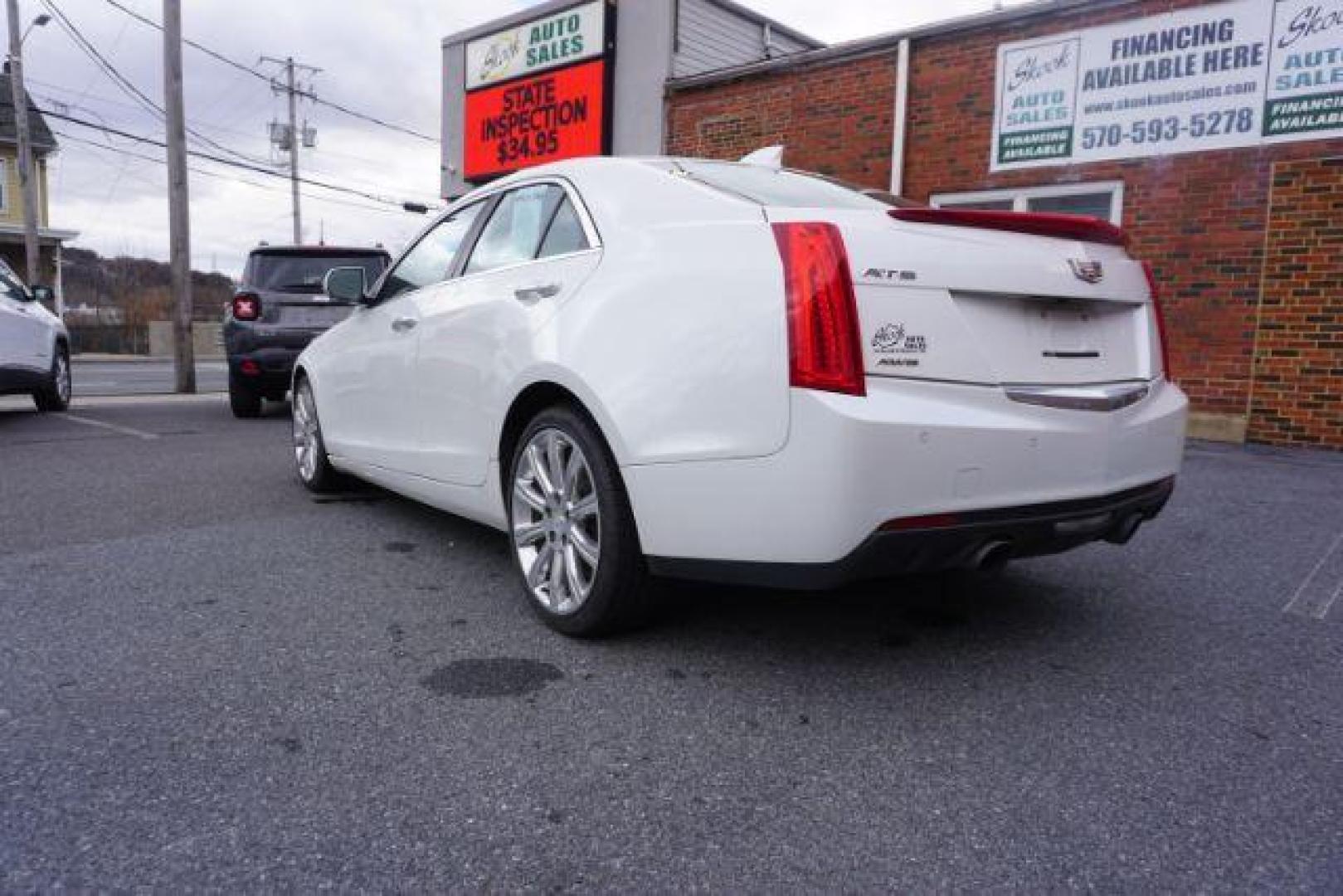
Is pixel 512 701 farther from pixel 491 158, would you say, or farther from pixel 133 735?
pixel 491 158

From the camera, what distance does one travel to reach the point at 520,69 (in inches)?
617

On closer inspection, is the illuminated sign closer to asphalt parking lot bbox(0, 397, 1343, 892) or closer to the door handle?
the door handle

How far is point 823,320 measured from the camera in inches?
90.7

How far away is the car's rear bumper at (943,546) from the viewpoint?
2.33 m

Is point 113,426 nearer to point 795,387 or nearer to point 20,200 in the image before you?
point 795,387

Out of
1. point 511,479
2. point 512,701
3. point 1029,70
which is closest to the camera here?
point 512,701

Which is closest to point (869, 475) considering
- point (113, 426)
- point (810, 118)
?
point (113, 426)

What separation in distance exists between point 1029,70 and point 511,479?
8.33 m

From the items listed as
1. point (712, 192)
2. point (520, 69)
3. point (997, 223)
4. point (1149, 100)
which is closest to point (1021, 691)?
point (997, 223)

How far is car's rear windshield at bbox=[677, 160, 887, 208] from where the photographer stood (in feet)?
9.34

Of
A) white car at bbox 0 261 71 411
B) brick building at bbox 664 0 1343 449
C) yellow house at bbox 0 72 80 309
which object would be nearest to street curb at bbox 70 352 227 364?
yellow house at bbox 0 72 80 309

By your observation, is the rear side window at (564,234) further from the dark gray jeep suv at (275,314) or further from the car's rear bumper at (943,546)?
the dark gray jeep suv at (275,314)

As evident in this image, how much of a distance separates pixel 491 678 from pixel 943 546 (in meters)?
1.29

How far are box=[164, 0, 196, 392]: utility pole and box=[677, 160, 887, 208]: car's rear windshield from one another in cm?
1123
